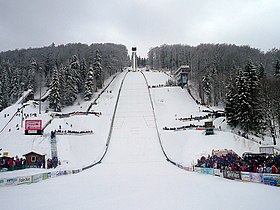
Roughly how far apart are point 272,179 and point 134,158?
15900 mm

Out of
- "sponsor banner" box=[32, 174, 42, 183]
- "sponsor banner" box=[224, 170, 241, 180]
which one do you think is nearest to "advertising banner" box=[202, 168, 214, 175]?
"sponsor banner" box=[224, 170, 241, 180]

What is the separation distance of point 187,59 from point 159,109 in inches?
1980

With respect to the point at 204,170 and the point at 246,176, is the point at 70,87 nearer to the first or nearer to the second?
the point at 204,170

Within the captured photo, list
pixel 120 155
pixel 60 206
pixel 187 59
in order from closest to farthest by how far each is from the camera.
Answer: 1. pixel 60 206
2. pixel 120 155
3. pixel 187 59

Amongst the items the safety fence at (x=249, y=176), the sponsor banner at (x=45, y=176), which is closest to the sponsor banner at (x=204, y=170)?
the safety fence at (x=249, y=176)

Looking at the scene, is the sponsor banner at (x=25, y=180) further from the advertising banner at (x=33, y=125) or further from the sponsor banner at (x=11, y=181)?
the advertising banner at (x=33, y=125)

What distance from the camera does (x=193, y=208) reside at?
788cm

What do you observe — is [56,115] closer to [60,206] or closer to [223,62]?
[60,206]

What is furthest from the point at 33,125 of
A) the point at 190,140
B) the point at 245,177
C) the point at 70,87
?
the point at 245,177

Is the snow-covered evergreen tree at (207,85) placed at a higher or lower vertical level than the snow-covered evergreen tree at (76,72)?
lower

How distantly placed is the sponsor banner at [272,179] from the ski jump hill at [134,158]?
0.68 metres

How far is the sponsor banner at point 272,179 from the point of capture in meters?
11.3

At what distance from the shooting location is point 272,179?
38.3 feet

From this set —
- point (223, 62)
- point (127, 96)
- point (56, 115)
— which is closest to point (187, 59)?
point (223, 62)
